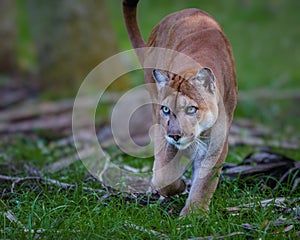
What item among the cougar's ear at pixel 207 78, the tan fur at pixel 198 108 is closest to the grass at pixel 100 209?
the tan fur at pixel 198 108

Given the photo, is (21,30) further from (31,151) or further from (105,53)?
(31,151)

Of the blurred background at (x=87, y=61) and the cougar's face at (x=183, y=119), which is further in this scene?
the blurred background at (x=87, y=61)

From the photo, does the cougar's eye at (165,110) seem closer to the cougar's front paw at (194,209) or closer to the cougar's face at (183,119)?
the cougar's face at (183,119)

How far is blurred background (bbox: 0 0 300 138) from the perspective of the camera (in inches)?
397

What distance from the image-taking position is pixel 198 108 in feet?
13.5

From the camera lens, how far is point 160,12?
1695 cm

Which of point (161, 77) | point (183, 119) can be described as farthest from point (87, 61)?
point (183, 119)

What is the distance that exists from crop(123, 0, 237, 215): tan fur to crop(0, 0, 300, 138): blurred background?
12.6 ft

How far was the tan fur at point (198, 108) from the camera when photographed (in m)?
4.11

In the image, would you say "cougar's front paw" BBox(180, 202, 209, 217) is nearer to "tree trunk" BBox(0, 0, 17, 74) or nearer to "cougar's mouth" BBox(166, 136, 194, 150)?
"cougar's mouth" BBox(166, 136, 194, 150)

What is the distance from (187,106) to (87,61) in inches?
246

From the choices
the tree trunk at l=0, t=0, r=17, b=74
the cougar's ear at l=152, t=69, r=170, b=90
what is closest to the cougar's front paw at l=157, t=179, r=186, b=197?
the cougar's ear at l=152, t=69, r=170, b=90

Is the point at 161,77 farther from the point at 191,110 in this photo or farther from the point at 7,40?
the point at 7,40

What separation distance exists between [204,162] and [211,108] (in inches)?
17.2
